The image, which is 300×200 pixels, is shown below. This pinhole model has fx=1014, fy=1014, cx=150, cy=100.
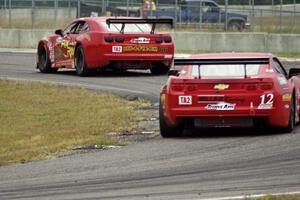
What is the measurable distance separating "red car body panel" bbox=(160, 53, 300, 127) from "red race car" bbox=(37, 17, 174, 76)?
358 inches

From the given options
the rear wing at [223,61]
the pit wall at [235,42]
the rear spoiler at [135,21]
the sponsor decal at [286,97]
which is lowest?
the pit wall at [235,42]

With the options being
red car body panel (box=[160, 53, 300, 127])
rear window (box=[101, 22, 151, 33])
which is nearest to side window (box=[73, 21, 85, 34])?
rear window (box=[101, 22, 151, 33])

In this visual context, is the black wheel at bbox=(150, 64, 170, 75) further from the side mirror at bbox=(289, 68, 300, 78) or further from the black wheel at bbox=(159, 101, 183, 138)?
the black wheel at bbox=(159, 101, 183, 138)

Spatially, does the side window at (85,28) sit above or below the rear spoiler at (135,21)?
below

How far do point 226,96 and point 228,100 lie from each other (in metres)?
0.06

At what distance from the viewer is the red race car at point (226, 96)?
44.2ft

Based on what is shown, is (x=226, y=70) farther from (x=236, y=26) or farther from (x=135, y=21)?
(x=236, y=26)

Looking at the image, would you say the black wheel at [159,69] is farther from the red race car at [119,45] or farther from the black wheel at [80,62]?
the black wheel at [80,62]

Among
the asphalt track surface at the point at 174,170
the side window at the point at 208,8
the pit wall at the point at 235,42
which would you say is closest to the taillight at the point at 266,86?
the asphalt track surface at the point at 174,170

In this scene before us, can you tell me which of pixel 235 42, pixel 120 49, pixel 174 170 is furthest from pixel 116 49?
pixel 235 42

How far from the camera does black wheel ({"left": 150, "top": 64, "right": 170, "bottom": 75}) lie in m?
24.3

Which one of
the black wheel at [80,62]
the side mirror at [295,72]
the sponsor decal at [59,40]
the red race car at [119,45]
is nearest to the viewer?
the side mirror at [295,72]

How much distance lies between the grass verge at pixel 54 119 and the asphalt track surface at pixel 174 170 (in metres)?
0.88

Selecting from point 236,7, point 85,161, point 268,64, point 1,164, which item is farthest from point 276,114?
point 236,7
